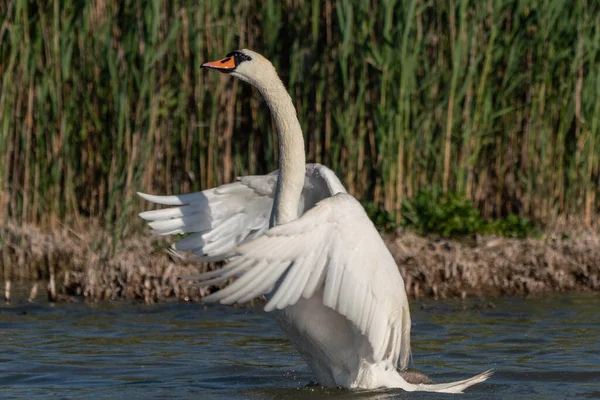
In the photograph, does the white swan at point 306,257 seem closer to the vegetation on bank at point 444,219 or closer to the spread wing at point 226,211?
the spread wing at point 226,211

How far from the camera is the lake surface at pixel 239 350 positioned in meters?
6.25

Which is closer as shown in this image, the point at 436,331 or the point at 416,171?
the point at 436,331

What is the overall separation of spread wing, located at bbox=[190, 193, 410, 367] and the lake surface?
1.94 ft

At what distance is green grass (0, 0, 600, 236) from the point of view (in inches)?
381

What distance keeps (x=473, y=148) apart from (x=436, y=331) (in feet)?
9.13

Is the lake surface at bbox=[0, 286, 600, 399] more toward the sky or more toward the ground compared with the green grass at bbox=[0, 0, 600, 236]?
more toward the ground

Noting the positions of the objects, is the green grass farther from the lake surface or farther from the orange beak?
the orange beak

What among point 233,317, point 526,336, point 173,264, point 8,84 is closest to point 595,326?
point 526,336

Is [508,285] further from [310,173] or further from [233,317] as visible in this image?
[310,173]

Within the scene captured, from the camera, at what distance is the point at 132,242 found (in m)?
9.30

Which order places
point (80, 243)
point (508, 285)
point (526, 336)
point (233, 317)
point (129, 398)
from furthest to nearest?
point (80, 243) → point (508, 285) → point (233, 317) → point (526, 336) → point (129, 398)

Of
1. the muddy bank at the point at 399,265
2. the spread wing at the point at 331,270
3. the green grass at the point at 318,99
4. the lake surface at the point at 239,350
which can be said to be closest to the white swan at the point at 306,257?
the spread wing at the point at 331,270

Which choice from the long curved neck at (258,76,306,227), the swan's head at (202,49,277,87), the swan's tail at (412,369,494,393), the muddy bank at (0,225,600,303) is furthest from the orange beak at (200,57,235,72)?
the muddy bank at (0,225,600,303)

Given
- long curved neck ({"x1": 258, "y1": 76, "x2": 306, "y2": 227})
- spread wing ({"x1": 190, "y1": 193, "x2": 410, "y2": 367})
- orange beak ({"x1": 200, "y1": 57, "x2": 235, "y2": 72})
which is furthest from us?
orange beak ({"x1": 200, "y1": 57, "x2": 235, "y2": 72})
